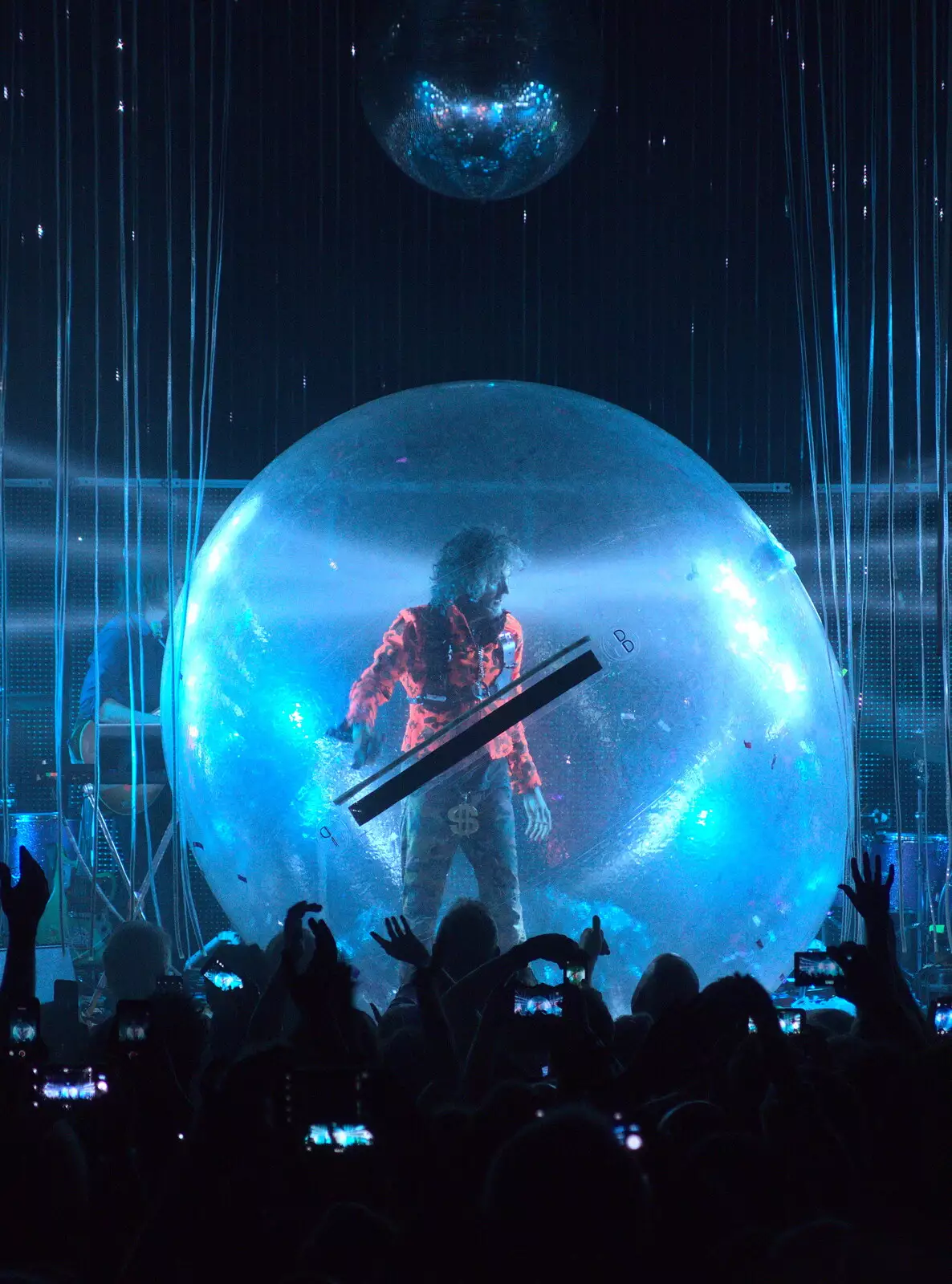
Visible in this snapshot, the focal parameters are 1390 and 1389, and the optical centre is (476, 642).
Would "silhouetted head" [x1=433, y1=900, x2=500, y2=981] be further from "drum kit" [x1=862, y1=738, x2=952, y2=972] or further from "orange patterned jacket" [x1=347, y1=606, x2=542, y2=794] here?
"drum kit" [x1=862, y1=738, x2=952, y2=972]

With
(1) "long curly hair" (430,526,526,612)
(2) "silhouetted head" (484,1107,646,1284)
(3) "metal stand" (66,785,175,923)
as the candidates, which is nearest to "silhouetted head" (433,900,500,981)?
(1) "long curly hair" (430,526,526,612)

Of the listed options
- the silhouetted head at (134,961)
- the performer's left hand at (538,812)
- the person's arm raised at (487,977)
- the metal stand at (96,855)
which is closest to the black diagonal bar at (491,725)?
the performer's left hand at (538,812)

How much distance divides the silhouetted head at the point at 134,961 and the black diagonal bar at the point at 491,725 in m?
1.02

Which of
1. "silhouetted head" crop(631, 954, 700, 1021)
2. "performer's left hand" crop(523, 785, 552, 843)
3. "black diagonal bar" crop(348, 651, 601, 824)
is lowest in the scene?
"silhouetted head" crop(631, 954, 700, 1021)

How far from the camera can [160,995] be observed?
2998 millimetres

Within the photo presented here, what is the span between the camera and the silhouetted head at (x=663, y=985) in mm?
3812

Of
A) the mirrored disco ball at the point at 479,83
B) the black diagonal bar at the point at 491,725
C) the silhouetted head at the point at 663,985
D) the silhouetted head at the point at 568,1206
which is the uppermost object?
the mirrored disco ball at the point at 479,83

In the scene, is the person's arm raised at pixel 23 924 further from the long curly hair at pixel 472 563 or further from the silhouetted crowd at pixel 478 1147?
the long curly hair at pixel 472 563

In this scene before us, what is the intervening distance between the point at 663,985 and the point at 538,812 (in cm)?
147

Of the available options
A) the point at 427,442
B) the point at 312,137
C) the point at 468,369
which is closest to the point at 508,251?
the point at 468,369

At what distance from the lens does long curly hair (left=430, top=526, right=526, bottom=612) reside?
5289 mm

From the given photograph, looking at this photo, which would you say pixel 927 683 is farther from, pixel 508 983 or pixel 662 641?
pixel 508 983

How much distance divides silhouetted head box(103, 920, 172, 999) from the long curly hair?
1603 mm

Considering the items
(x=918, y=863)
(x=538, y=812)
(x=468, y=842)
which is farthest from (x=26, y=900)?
(x=918, y=863)
